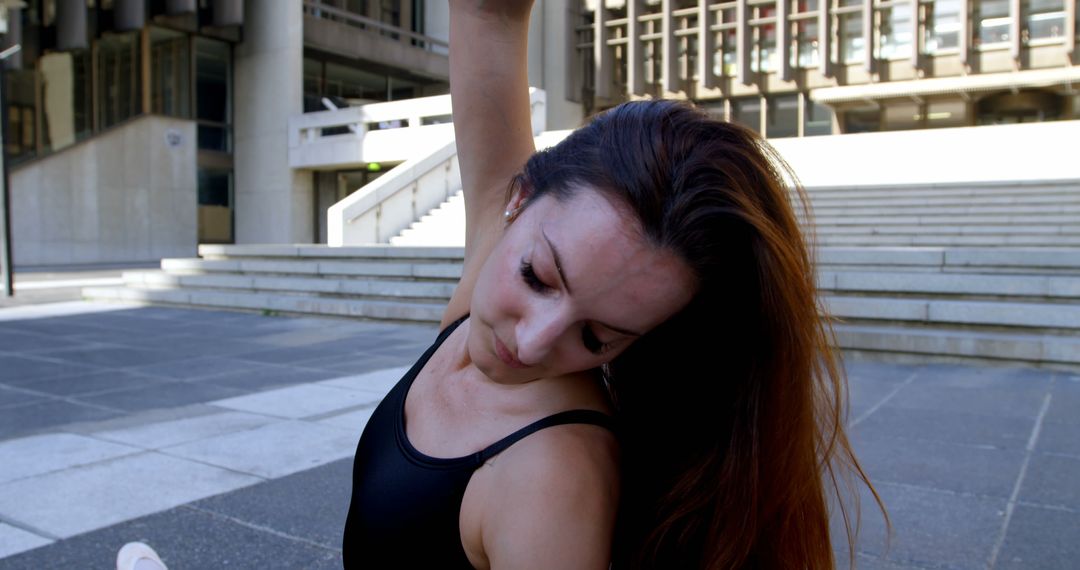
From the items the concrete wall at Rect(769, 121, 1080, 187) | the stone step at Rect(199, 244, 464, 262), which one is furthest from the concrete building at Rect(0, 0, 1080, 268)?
the stone step at Rect(199, 244, 464, 262)

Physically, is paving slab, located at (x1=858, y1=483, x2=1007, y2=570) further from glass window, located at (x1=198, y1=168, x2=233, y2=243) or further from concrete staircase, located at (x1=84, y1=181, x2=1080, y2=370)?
glass window, located at (x1=198, y1=168, x2=233, y2=243)

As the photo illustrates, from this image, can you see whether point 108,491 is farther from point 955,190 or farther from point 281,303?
point 955,190

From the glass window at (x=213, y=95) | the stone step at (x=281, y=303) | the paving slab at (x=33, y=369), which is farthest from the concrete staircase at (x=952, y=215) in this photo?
the glass window at (x=213, y=95)

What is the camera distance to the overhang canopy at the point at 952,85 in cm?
2225

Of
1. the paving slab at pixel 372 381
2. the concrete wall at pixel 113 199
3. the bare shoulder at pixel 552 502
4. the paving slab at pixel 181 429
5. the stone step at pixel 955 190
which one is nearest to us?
the bare shoulder at pixel 552 502

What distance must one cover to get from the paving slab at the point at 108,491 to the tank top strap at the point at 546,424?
8.45 feet

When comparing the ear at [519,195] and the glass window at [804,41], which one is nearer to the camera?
the ear at [519,195]

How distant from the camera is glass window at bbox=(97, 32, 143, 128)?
2328 centimetres

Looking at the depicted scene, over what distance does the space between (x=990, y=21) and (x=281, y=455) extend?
24.8 m

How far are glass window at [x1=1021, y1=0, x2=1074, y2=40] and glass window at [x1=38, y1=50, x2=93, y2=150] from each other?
24.4 m

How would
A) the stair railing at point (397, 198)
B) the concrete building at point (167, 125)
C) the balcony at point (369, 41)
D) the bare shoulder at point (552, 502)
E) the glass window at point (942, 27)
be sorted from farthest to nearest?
the balcony at point (369, 41)
the glass window at point (942, 27)
the concrete building at point (167, 125)
the stair railing at point (397, 198)
the bare shoulder at point (552, 502)

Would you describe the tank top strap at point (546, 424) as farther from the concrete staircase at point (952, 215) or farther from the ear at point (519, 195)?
the concrete staircase at point (952, 215)

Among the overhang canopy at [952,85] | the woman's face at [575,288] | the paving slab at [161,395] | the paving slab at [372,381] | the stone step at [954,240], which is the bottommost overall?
the paving slab at [372,381]

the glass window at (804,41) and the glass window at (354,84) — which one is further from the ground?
the glass window at (804,41)
